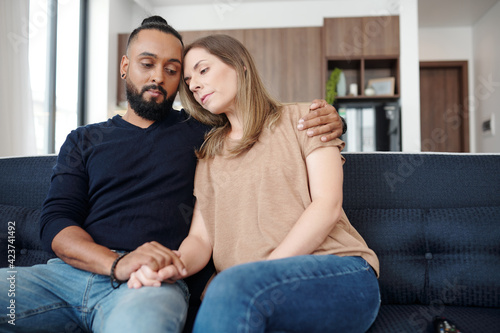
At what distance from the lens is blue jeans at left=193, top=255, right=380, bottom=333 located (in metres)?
0.76

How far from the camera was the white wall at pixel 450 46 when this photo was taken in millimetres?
5688

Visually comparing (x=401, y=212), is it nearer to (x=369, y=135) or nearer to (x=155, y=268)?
(x=155, y=268)

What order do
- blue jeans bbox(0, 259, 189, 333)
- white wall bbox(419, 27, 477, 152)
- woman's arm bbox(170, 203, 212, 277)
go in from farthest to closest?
white wall bbox(419, 27, 477, 152) → woman's arm bbox(170, 203, 212, 277) → blue jeans bbox(0, 259, 189, 333)

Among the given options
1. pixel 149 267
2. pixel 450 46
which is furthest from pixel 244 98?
pixel 450 46

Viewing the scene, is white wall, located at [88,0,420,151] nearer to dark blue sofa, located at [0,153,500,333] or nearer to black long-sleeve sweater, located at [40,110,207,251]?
dark blue sofa, located at [0,153,500,333]

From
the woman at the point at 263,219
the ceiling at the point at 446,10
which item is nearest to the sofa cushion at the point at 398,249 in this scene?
the woman at the point at 263,219

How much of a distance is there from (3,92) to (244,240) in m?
2.67

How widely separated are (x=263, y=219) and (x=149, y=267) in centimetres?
33

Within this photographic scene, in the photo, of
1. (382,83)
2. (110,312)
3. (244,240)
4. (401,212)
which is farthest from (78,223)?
(382,83)

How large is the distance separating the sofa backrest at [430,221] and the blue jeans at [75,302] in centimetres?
68

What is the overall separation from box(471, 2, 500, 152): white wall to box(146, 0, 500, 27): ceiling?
0.12 meters

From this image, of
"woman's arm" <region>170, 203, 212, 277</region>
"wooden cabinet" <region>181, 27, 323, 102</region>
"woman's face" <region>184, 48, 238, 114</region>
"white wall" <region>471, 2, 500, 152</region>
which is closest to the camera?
"woman's arm" <region>170, 203, 212, 277</region>

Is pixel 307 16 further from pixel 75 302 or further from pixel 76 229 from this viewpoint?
pixel 75 302

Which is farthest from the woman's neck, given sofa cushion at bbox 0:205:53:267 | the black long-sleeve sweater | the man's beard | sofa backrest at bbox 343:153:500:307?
sofa cushion at bbox 0:205:53:267
